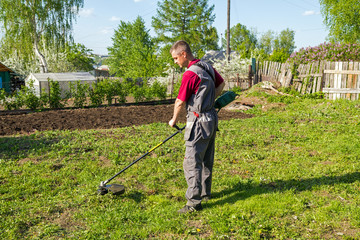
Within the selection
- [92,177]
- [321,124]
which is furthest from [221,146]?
[321,124]

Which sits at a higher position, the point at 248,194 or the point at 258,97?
the point at 258,97

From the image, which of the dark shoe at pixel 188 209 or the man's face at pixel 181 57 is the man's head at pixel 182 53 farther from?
the dark shoe at pixel 188 209

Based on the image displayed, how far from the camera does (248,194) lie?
4219 mm

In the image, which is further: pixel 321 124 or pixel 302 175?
pixel 321 124

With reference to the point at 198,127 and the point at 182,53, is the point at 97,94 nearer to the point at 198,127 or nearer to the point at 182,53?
the point at 182,53

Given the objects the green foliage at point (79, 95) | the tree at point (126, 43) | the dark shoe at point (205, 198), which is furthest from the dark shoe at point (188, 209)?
the tree at point (126, 43)

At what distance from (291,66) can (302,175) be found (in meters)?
11.1

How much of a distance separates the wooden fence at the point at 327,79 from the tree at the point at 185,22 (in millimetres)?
31016

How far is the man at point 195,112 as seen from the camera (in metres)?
3.58

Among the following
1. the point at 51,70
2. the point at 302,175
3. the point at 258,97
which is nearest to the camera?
the point at 302,175

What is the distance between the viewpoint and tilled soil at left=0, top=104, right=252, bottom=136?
9336 millimetres

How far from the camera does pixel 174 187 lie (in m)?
4.64

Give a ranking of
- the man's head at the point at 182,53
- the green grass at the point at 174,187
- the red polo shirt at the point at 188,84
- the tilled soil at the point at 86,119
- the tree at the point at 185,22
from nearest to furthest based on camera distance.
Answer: the green grass at the point at 174,187 → the red polo shirt at the point at 188,84 → the man's head at the point at 182,53 → the tilled soil at the point at 86,119 → the tree at the point at 185,22

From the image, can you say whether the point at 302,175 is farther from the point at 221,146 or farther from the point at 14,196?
the point at 14,196
